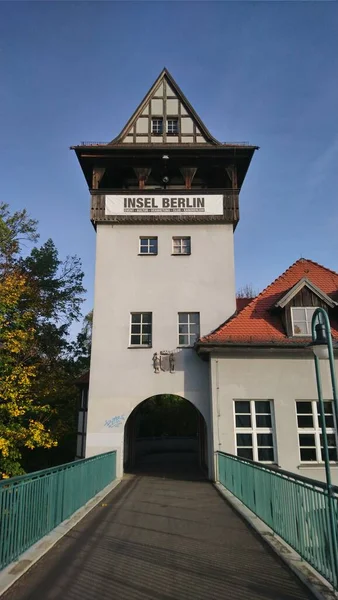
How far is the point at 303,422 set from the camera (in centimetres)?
1482

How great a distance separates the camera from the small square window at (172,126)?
65.5 feet

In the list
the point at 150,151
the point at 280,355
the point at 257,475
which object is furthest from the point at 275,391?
the point at 150,151

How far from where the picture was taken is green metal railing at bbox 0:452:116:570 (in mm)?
5348

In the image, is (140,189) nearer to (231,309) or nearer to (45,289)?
(231,309)

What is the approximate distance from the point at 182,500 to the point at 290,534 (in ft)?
16.6

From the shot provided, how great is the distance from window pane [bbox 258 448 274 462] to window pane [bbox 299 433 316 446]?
1102 mm

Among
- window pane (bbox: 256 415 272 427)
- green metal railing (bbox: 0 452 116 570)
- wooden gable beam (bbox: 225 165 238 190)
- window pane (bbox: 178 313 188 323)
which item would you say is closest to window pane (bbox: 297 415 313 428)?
window pane (bbox: 256 415 272 427)

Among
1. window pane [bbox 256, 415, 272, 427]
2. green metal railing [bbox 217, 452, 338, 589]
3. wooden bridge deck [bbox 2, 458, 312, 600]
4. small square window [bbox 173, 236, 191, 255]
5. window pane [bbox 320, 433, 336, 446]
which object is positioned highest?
small square window [bbox 173, 236, 191, 255]

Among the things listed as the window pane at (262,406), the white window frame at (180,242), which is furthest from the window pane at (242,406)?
the white window frame at (180,242)

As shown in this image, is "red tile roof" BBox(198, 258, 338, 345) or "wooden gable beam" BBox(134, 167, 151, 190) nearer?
"red tile roof" BBox(198, 258, 338, 345)

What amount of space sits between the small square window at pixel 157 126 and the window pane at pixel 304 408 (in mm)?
13902

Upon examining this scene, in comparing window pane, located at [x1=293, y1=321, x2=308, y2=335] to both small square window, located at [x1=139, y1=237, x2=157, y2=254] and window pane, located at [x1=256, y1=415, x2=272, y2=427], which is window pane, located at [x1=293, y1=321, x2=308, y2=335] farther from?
small square window, located at [x1=139, y1=237, x2=157, y2=254]

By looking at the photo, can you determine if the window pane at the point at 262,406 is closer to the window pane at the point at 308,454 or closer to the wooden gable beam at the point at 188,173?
the window pane at the point at 308,454

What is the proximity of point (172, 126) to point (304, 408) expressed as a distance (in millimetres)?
14374
